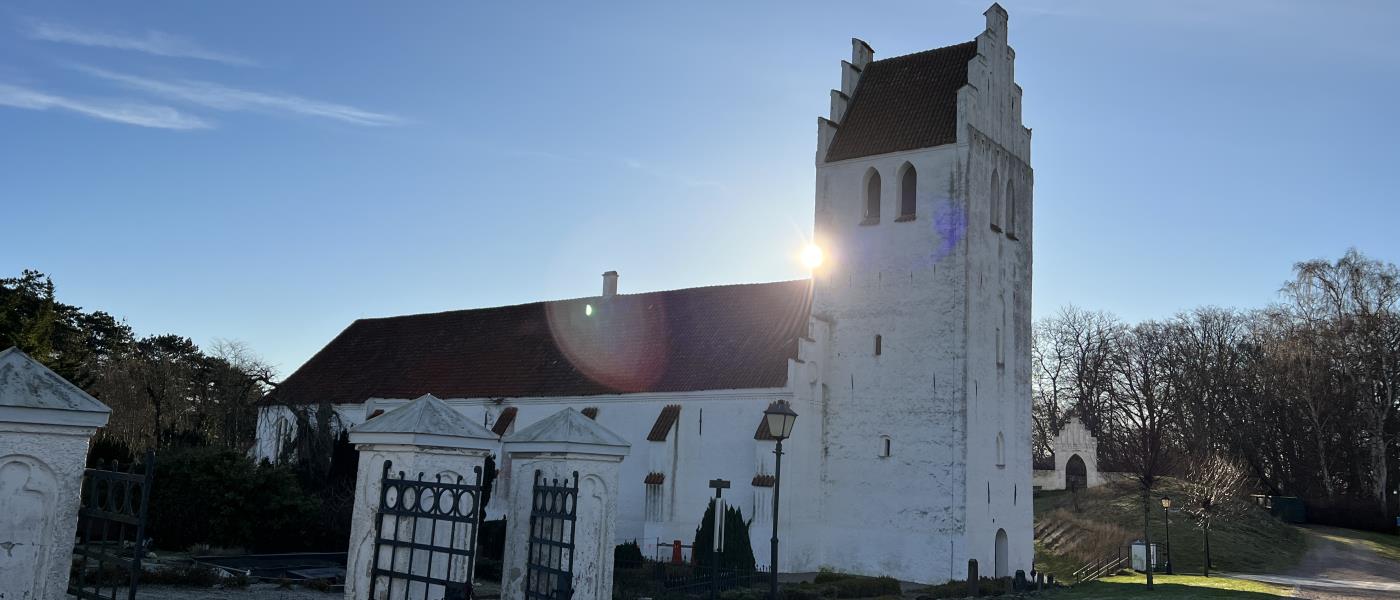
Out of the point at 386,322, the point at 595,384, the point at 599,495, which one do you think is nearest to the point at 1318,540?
the point at 595,384

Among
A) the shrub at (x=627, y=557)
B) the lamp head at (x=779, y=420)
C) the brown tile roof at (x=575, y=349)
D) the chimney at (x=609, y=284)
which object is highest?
the chimney at (x=609, y=284)

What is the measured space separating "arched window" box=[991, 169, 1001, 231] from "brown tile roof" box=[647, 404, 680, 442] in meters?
9.85

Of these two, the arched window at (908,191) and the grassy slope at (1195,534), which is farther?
the grassy slope at (1195,534)

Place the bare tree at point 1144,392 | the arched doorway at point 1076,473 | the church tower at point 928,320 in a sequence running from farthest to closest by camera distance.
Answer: the bare tree at point 1144,392, the arched doorway at point 1076,473, the church tower at point 928,320

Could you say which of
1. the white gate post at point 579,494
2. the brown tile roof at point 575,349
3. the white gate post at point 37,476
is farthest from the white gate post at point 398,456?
the brown tile roof at point 575,349

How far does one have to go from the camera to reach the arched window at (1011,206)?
94.6 ft

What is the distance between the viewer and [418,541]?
738 cm

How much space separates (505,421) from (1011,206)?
1589 centimetres

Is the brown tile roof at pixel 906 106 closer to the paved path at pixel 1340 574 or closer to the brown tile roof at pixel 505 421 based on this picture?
the brown tile roof at pixel 505 421

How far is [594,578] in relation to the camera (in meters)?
8.50

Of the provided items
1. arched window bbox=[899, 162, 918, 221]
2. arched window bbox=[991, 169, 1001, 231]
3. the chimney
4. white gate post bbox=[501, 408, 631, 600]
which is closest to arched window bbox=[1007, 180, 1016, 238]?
arched window bbox=[991, 169, 1001, 231]

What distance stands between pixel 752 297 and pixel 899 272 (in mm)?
5327

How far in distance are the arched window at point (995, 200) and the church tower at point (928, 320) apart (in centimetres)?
4

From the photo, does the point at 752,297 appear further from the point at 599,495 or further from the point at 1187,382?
the point at 1187,382
